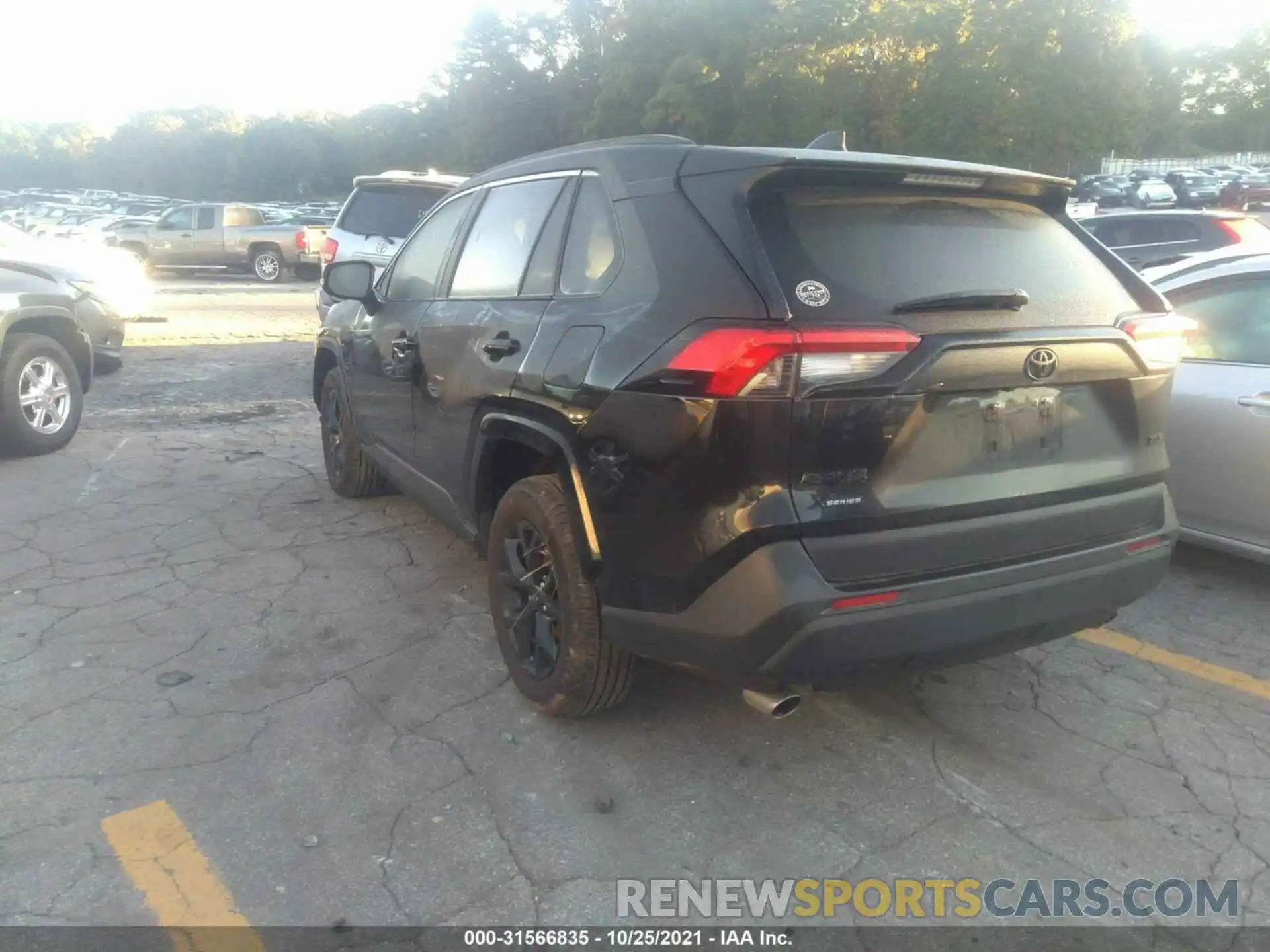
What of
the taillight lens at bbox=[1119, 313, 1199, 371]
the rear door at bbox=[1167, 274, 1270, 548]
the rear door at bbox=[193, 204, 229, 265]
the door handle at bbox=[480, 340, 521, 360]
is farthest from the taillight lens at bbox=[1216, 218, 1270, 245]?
the rear door at bbox=[193, 204, 229, 265]

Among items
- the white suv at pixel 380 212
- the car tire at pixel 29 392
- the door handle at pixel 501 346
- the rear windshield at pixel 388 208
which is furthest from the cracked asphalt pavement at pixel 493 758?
the rear windshield at pixel 388 208

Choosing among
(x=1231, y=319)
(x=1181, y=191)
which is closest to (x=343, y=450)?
(x=1231, y=319)

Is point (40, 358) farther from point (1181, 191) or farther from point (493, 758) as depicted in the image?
point (1181, 191)

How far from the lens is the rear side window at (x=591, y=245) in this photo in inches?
127

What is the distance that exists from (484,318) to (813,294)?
1563mm

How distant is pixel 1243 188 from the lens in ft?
125

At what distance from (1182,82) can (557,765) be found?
250 ft

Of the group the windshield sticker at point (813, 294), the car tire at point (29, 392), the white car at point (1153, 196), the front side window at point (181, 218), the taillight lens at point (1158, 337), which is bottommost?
the car tire at point (29, 392)

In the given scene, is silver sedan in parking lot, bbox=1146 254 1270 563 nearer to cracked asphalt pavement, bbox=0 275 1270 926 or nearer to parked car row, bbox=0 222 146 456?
cracked asphalt pavement, bbox=0 275 1270 926

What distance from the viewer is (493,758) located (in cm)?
339

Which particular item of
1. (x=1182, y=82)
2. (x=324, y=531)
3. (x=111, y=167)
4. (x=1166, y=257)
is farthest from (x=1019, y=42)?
(x=111, y=167)

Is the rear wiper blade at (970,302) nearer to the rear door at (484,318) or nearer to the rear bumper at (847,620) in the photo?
the rear bumper at (847,620)

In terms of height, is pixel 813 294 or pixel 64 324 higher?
pixel 813 294

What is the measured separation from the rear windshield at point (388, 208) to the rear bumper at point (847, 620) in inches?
354
